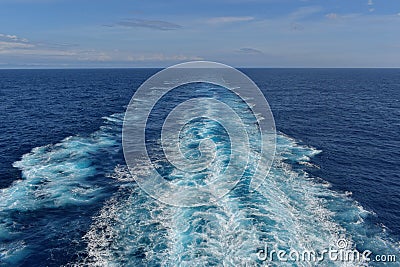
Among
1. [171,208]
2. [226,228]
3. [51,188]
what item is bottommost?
[226,228]

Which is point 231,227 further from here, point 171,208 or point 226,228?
point 171,208

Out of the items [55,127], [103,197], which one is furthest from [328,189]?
[55,127]

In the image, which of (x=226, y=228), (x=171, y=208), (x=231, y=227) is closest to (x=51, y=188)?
(x=171, y=208)

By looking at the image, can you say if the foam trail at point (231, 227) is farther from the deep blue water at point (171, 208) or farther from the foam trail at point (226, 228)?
the deep blue water at point (171, 208)

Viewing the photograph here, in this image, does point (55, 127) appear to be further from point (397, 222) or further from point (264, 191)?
point (397, 222)

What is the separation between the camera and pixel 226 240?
26.7m

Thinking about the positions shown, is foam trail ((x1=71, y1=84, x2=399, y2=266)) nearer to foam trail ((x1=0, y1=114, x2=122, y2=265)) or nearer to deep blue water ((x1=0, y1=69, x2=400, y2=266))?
deep blue water ((x1=0, y1=69, x2=400, y2=266))

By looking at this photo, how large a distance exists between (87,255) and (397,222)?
32.2 metres

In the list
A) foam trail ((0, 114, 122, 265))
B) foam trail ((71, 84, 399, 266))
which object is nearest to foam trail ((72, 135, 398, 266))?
foam trail ((71, 84, 399, 266))

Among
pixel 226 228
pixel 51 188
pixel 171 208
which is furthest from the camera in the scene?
pixel 51 188

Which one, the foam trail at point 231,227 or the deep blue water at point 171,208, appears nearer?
the foam trail at point 231,227

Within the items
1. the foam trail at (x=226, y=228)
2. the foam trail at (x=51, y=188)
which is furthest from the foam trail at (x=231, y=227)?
the foam trail at (x=51, y=188)

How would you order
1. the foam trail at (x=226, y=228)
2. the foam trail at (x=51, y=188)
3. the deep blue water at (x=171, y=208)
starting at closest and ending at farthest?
the foam trail at (x=226, y=228) < the deep blue water at (x=171, y=208) < the foam trail at (x=51, y=188)

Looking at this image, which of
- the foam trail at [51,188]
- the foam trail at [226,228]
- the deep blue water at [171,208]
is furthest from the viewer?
the foam trail at [51,188]
